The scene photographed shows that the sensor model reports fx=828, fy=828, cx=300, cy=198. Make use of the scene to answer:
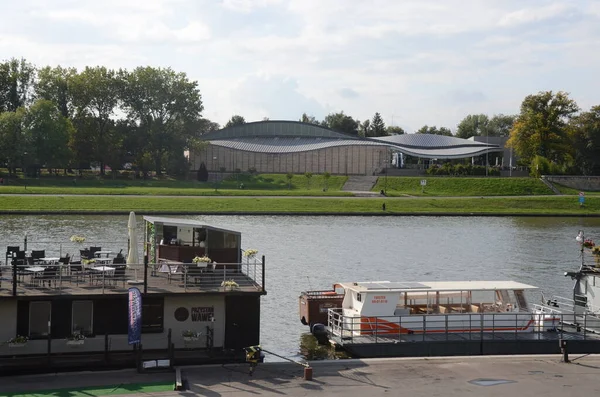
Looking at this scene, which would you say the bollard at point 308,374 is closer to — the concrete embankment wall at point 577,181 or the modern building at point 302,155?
the concrete embankment wall at point 577,181

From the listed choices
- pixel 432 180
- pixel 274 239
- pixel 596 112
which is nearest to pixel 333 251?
pixel 274 239

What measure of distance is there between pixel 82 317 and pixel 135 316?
7.64ft

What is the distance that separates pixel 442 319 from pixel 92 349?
44.3ft

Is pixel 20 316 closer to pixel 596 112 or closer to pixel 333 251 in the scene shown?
pixel 333 251

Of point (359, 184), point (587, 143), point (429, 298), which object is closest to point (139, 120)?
point (359, 184)

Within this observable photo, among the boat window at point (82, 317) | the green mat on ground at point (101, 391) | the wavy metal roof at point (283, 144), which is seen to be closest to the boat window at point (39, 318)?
the boat window at point (82, 317)

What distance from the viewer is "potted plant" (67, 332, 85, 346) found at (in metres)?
25.4

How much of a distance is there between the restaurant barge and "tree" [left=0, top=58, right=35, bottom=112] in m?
123

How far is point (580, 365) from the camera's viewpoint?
2661 cm

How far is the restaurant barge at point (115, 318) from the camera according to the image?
25.2m

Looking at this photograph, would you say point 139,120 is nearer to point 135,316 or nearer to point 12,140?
point 12,140

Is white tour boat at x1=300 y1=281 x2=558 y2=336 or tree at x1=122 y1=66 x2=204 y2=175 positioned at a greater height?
tree at x1=122 y1=66 x2=204 y2=175

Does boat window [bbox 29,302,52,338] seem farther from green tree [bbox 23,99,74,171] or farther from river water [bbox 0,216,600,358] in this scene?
green tree [bbox 23,99,74,171]

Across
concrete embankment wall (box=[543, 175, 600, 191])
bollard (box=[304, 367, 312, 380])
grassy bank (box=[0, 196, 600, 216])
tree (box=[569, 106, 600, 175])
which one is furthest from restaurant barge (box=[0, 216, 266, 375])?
tree (box=[569, 106, 600, 175])
